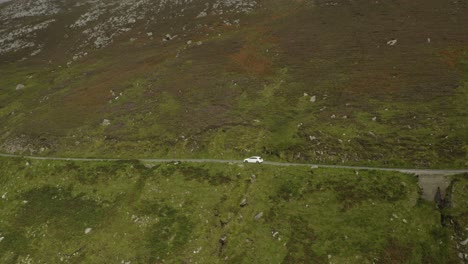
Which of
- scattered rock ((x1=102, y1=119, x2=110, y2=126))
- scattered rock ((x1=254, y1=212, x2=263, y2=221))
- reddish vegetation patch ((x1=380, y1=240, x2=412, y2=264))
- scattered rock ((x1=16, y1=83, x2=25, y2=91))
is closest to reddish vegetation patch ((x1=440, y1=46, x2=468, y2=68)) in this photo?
reddish vegetation patch ((x1=380, y1=240, x2=412, y2=264))

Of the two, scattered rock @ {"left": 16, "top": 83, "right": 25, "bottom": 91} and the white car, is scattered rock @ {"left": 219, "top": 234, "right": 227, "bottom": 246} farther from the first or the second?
scattered rock @ {"left": 16, "top": 83, "right": 25, "bottom": 91}

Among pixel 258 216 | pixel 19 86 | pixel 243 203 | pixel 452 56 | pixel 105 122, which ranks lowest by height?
pixel 19 86

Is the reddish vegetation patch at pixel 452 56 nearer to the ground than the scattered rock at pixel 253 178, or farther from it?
farther from it

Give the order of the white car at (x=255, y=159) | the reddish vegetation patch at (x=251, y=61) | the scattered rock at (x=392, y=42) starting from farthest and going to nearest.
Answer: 1. the reddish vegetation patch at (x=251, y=61)
2. the scattered rock at (x=392, y=42)
3. the white car at (x=255, y=159)

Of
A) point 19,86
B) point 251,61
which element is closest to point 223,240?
point 251,61

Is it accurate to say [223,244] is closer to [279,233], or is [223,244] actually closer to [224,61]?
[279,233]

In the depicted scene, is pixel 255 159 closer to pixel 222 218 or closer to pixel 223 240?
pixel 222 218

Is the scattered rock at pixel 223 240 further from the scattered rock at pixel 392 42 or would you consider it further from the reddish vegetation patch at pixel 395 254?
the scattered rock at pixel 392 42

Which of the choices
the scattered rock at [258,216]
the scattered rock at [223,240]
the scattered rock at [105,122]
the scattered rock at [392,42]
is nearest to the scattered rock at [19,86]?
the scattered rock at [105,122]

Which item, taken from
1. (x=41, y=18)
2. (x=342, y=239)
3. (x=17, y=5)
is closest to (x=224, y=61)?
(x=342, y=239)
